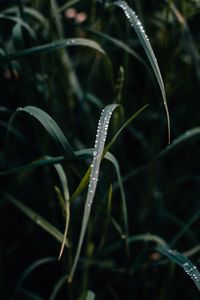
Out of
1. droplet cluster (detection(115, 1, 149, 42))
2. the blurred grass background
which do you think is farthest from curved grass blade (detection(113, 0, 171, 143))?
the blurred grass background

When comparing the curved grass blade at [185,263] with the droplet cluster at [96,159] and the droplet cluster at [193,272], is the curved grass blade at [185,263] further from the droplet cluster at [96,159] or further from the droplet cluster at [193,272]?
the droplet cluster at [96,159]

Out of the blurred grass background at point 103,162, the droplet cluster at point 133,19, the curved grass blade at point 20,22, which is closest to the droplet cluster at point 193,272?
the blurred grass background at point 103,162

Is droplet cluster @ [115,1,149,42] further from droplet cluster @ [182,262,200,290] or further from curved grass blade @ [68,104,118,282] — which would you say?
droplet cluster @ [182,262,200,290]

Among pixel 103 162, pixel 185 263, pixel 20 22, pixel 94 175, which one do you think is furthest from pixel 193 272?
pixel 20 22

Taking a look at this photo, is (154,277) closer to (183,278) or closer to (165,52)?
(183,278)

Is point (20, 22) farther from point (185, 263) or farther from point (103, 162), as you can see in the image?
point (185, 263)

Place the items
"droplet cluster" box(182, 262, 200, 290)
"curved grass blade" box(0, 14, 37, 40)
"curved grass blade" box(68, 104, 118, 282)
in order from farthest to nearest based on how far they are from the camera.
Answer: "curved grass blade" box(0, 14, 37, 40), "droplet cluster" box(182, 262, 200, 290), "curved grass blade" box(68, 104, 118, 282)

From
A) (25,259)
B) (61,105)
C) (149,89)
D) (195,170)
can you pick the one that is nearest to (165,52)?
(149,89)
